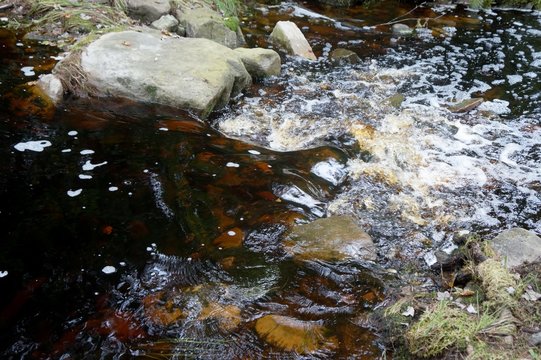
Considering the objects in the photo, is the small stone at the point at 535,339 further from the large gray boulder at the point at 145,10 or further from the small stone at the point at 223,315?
the large gray boulder at the point at 145,10

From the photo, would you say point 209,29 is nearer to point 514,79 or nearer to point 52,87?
point 52,87

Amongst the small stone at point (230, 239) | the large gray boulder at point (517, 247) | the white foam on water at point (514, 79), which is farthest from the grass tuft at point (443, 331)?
the white foam on water at point (514, 79)

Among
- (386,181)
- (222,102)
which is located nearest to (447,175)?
(386,181)

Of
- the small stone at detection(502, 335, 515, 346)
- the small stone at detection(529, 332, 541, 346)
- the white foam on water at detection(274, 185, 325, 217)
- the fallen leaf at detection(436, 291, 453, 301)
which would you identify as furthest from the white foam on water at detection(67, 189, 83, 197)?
the small stone at detection(529, 332, 541, 346)

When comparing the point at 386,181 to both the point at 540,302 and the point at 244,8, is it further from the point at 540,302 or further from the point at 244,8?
the point at 244,8

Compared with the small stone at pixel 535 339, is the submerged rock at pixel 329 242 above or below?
below

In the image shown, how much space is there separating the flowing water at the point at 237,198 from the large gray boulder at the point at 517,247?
1.59 feet

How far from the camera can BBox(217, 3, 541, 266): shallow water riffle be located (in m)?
4.01

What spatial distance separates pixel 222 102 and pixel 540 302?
13.4 ft

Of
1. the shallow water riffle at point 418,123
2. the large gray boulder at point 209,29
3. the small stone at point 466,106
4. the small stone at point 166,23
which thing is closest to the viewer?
the shallow water riffle at point 418,123

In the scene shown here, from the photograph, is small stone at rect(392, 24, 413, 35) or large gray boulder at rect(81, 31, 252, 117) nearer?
large gray boulder at rect(81, 31, 252, 117)

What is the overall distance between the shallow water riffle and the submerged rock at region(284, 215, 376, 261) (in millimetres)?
219

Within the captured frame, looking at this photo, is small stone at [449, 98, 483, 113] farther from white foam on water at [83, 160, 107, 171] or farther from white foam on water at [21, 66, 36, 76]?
white foam on water at [21, 66, 36, 76]

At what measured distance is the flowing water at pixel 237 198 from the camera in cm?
266
